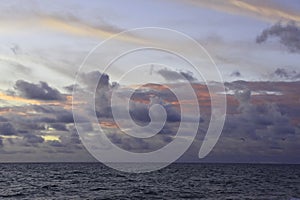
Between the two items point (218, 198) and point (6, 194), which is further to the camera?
point (6, 194)

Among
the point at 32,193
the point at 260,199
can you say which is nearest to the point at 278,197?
the point at 260,199

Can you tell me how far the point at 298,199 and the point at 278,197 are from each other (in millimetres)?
7652

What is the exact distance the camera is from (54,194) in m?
73.2

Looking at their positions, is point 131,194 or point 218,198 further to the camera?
point 131,194

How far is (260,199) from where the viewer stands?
2606 inches

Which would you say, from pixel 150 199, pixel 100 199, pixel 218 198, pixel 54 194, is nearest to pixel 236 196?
pixel 218 198

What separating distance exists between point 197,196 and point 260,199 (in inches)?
392

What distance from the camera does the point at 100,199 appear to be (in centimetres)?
6606

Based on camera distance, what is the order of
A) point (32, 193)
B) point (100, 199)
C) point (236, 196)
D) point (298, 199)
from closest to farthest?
point (298, 199) < point (100, 199) < point (236, 196) < point (32, 193)


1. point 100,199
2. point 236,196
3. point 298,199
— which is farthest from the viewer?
point 236,196

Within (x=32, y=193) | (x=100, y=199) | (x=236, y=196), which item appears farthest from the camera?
(x=32, y=193)

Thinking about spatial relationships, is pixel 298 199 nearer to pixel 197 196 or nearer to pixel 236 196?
pixel 236 196

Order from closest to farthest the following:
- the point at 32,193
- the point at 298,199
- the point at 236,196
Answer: the point at 298,199 < the point at 236,196 < the point at 32,193

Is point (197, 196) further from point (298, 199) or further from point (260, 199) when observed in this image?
point (298, 199)
